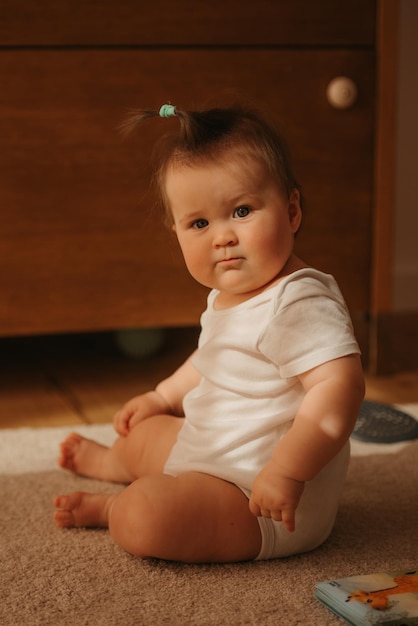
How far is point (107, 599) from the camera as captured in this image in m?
0.70

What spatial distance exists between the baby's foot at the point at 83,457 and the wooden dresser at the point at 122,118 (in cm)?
32

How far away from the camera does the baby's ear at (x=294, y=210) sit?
31.9 inches

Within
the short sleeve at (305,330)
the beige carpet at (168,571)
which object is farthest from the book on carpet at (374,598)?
the short sleeve at (305,330)

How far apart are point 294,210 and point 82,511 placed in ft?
1.13

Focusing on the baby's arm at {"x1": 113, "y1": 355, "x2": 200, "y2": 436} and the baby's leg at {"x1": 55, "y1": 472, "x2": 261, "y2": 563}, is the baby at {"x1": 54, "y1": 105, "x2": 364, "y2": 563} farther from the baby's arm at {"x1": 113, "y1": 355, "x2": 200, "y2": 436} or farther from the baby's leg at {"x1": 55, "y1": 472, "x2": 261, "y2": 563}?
the baby's arm at {"x1": 113, "y1": 355, "x2": 200, "y2": 436}

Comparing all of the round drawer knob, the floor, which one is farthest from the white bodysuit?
the round drawer knob

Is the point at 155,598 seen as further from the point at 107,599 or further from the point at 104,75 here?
the point at 104,75

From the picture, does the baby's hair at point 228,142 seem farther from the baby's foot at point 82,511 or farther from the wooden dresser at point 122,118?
the wooden dresser at point 122,118

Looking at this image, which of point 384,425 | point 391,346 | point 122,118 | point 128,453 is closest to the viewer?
point 128,453

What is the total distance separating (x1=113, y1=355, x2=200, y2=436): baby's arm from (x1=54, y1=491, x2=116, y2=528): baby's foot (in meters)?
0.14

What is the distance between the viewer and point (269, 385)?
787mm

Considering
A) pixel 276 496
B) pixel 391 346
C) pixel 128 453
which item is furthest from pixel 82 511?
pixel 391 346

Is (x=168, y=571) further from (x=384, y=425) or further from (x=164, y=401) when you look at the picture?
(x=384, y=425)

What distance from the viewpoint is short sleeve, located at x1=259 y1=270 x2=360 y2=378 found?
2.43ft
